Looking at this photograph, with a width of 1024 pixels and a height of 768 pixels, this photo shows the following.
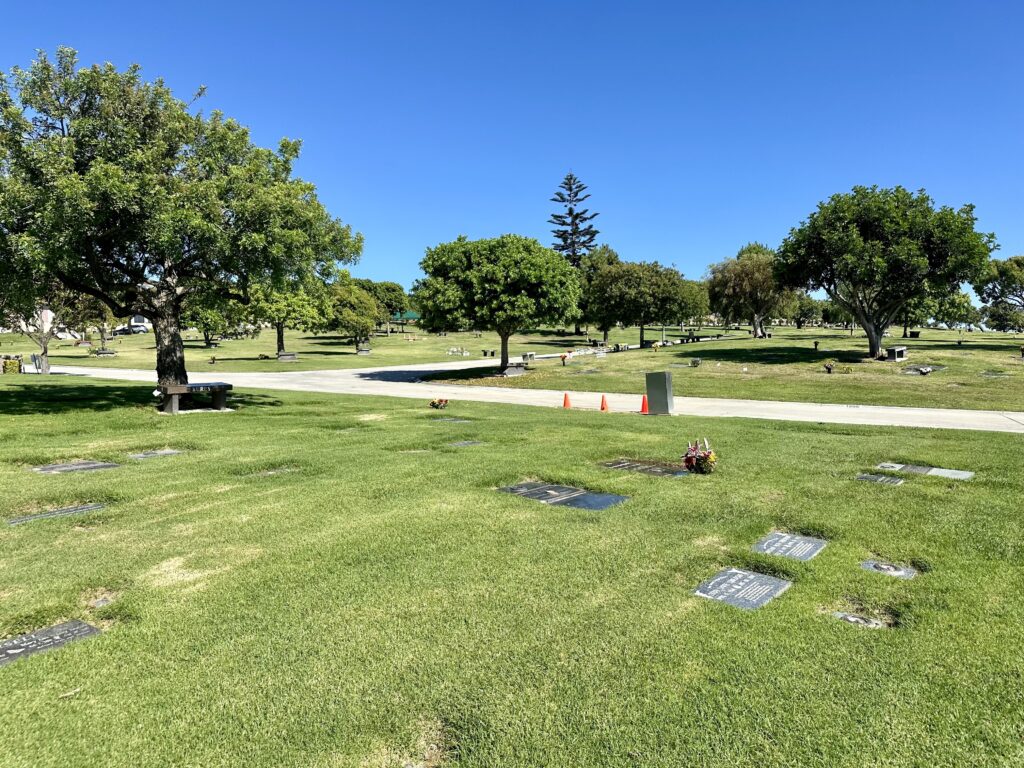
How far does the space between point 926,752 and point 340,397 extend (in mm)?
20295

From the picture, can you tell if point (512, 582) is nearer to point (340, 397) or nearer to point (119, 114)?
point (119, 114)

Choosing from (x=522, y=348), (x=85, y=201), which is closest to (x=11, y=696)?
(x=85, y=201)

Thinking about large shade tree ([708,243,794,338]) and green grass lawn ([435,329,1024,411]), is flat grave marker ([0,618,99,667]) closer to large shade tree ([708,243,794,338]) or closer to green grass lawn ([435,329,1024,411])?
green grass lawn ([435,329,1024,411])

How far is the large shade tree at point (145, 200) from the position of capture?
12.7 m

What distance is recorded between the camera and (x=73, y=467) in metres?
9.00

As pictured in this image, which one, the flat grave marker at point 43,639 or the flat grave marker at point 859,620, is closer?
the flat grave marker at point 43,639

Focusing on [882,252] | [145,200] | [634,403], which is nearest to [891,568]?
[145,200]

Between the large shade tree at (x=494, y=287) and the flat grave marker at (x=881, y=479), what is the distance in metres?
23.1

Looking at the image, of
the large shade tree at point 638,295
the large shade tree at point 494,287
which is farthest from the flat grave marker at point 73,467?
the large shade tree at point 638,295

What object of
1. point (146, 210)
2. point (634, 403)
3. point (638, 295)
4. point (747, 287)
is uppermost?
point (747, 287)

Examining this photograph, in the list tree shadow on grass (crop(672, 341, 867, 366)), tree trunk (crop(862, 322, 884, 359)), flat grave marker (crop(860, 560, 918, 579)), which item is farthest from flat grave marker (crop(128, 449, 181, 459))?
tree trunk (crop(862, 322, 884, 359))

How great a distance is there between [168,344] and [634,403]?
15087 millimetres

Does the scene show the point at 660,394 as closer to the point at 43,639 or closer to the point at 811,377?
the point at 811,377

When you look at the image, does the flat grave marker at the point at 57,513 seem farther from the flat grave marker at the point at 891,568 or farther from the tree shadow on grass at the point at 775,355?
the tree shadow on grass at the point at 775,355
